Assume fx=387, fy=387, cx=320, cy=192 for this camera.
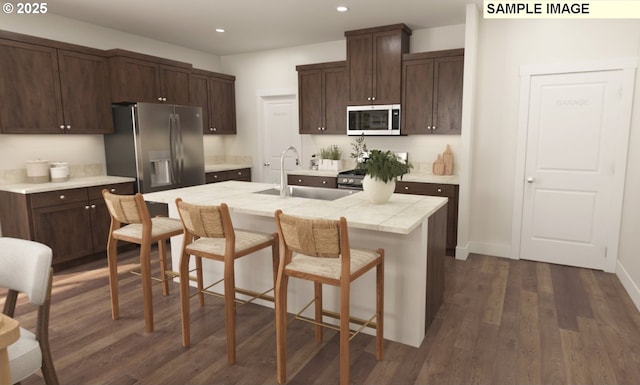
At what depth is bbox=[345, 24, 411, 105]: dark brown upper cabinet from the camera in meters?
4.76

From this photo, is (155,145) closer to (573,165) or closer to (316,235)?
(316,235)

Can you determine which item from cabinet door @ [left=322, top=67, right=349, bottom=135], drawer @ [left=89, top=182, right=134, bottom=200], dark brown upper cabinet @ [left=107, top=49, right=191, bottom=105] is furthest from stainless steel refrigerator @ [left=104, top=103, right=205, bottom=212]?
cabinet door @ [left=322, top=67, right=349, bottom=135]

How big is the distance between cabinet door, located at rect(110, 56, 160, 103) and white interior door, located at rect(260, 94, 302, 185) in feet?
6.31

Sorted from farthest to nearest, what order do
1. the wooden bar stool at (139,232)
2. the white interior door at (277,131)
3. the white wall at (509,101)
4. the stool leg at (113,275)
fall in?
1. the white interior door at (277,131)
2. the white wall at (509,101)
3. the stool leg at (113,275)
4. the wooden bar stool at (139,232)

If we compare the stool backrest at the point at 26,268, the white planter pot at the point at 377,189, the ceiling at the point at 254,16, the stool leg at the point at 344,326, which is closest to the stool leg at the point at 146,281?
the stool backrest at the point at 26,268

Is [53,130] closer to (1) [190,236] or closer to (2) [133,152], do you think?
(2) [133,152]

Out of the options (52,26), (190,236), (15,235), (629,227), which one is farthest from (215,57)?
(629,227)

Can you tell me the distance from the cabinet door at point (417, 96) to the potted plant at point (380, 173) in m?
→ 2.23

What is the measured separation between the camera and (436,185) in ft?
14.7

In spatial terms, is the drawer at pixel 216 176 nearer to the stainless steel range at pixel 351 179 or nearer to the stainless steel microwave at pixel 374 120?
the stainless steel range at pixel 351 179

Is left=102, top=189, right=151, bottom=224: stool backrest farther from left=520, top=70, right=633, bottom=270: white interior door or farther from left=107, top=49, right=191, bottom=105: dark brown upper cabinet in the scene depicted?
left=520, top=70, right=633, bottom=270: white interior door

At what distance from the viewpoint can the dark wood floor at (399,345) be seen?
2.30 meters

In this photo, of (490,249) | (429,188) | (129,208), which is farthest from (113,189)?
(490,249)

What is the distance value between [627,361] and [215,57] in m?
6.52
